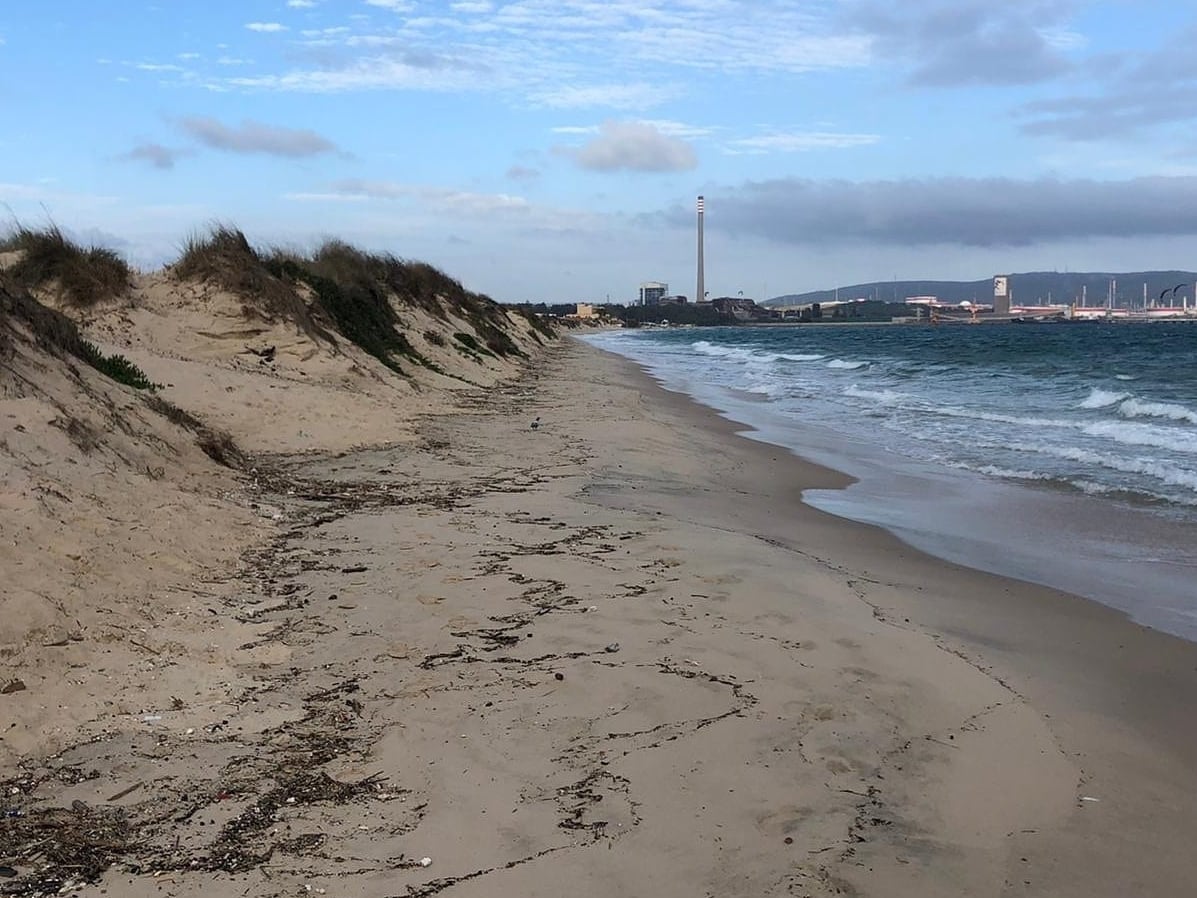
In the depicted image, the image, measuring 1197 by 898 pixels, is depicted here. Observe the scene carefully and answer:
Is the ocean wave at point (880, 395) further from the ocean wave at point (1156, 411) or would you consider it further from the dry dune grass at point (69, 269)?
the dry dune grass at point (69, 269)

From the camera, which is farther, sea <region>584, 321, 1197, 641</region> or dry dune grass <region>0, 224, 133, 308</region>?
dry dune grass <region>0, 224, 133, 308</region>

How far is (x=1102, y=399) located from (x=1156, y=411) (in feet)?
10.1

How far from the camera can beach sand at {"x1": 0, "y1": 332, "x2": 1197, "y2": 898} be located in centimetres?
318

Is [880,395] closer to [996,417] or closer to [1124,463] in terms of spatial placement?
[996,417]

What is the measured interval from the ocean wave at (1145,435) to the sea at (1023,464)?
4 cm

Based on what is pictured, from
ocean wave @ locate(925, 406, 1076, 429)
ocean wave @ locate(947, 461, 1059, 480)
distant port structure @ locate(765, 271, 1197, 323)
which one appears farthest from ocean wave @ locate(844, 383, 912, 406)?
distant port structure @ locate(765, 271, 1197, 323)

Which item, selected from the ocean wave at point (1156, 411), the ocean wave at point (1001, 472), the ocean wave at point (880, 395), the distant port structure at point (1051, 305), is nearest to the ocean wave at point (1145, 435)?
the ocean wave at point (1156, 411)

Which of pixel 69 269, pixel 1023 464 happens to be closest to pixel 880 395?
pixel 1023 464

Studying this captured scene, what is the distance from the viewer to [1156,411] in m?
19.7

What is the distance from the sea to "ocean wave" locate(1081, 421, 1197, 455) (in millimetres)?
44

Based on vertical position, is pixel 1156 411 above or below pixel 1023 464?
above

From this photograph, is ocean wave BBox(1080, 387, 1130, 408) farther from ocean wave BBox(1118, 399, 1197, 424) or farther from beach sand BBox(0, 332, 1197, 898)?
beach sand BBox(0, 332, 1197, 898)

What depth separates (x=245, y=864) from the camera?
3.04 m

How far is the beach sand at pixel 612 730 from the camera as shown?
318cm
